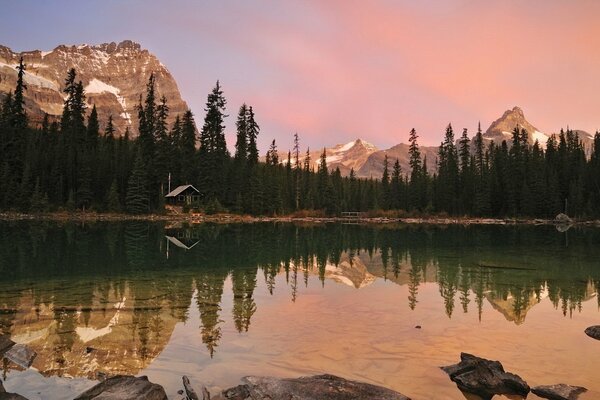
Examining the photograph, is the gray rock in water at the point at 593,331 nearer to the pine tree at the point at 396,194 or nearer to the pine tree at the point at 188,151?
the pine tree at the point at 188,151

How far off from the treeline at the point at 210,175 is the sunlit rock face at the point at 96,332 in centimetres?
6527

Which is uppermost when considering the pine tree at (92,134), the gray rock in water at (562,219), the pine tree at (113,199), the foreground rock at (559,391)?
the pine tree at (92,134)

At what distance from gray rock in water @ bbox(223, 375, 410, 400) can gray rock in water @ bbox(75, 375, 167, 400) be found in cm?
Result: 128

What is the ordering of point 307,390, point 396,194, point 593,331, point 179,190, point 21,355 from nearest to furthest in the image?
point 307,390, point 21,355, point 593,331, point 179,190, point 396,194

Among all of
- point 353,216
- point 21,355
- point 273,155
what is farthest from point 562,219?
point 21,355

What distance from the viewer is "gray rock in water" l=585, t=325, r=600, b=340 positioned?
13.2 meters

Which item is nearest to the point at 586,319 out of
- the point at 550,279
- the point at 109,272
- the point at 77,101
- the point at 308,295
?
the point at 550,279

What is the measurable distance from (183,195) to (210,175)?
6.16 meters

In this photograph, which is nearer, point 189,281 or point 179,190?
point 189,281

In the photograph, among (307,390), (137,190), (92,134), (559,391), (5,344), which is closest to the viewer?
(307,390)

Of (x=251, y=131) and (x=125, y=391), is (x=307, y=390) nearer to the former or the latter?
(x=125, y=391)

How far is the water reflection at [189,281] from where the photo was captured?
40.0ft

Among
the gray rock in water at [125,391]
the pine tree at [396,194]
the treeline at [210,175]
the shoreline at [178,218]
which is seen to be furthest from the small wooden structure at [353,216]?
the gray rock in water at [125,391]

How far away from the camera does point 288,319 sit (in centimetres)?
1480
